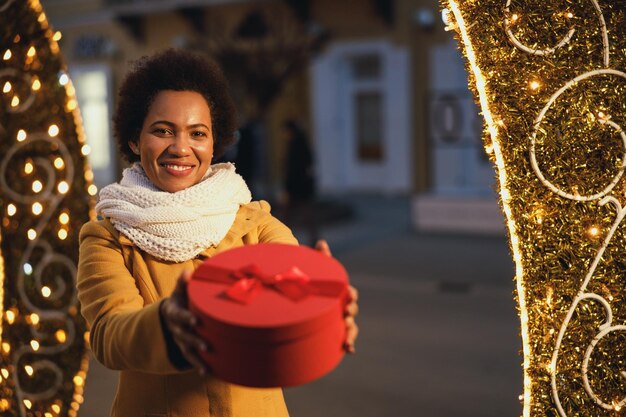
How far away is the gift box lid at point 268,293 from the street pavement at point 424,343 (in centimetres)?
293

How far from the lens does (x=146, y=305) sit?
1.85 metres

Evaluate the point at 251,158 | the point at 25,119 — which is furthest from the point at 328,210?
the point at 25,119

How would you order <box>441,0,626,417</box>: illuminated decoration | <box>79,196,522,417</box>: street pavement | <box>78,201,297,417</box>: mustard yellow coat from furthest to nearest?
<box>79,196,522,417</box>: street pavement → <box>441,0,626,417</box>: illuminated decoration → <box>78,201,297,417</box>: mustard yellow coat

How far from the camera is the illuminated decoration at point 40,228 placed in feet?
9.84

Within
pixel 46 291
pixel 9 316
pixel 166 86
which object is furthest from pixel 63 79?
pixel 166 86

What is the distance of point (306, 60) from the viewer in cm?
1235

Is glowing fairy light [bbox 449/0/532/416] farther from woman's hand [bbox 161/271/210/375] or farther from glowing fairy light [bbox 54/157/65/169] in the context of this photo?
glowing fairy light [bbox 54/157/65/169]

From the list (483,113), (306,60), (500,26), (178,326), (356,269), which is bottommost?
(356,269)

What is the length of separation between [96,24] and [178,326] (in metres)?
18.0

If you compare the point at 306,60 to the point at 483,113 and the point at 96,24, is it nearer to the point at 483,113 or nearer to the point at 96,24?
the point at 96,24

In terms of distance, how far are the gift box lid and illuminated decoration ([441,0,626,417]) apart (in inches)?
31.3

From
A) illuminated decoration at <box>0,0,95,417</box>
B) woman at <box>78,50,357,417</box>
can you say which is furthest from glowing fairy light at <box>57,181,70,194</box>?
woman at <box>78,50,357,417</box>

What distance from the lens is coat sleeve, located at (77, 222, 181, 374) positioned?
1.60m

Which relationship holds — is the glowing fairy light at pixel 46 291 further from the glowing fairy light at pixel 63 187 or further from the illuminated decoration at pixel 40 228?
the glowing fairy light at pixel 63 187
